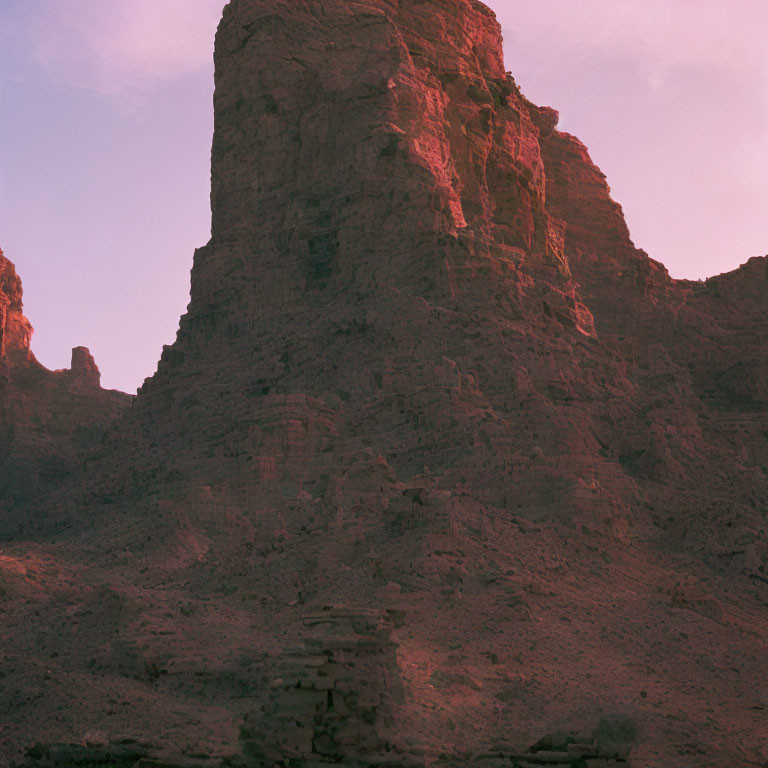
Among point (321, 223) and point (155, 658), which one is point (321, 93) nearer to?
point (321, 223)

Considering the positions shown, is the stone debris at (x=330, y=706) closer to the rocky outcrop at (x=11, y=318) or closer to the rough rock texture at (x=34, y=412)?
the rough rock texture at (x=34, y=412)

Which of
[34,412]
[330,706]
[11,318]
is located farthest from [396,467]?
[11,318]

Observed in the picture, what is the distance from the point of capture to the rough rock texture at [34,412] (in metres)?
76.4

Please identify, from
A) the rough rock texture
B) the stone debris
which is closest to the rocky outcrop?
the rough rock texture

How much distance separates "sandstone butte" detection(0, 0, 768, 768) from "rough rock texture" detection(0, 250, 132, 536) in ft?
0.77

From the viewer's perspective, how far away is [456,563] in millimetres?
47312

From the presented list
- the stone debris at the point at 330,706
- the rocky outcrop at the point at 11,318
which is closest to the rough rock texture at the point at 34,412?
the rocky outcrop at the point at 11,318

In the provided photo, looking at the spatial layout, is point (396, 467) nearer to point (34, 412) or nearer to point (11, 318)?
point (34, 412)

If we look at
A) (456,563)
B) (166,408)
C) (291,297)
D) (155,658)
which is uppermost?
(291,297)

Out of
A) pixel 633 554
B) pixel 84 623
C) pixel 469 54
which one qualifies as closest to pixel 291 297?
pixel 469 54

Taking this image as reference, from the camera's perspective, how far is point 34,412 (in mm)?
84125

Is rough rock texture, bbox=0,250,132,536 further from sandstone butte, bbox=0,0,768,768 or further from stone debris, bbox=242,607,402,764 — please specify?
stone debris, bbox=242,607,402,764

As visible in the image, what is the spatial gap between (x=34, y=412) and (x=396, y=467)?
30925 millimetres

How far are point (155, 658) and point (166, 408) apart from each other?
97.7 ft
